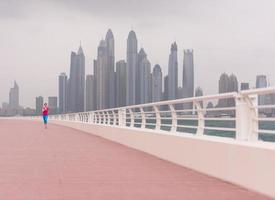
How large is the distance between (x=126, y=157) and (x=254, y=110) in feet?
20.2

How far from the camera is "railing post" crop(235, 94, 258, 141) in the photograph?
32.7ft

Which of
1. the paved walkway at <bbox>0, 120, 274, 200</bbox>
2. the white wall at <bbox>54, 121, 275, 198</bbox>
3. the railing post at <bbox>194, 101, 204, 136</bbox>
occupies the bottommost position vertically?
the paved walkway at <bbox>0, 120, 274, 200</bbox>

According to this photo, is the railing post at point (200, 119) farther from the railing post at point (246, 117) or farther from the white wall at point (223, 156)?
the railing post at point (246, 117)

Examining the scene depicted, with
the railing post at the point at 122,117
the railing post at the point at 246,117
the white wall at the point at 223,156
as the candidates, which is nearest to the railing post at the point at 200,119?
the white wall at the point at 223,156

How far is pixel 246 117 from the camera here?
33.4ft

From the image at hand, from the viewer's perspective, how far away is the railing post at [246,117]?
9.98 meters

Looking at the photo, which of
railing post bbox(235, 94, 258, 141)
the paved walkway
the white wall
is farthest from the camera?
railing post bbox(235, 94, 258, 141)

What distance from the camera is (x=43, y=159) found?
1450cm

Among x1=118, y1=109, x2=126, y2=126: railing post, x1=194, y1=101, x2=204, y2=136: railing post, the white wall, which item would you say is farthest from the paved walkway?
x1=118, y1=109, x2=126, y2=126: railing post

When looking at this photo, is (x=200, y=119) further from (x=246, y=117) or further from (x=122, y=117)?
(x=122, y=117)

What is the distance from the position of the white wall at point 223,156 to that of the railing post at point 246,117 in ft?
0.75

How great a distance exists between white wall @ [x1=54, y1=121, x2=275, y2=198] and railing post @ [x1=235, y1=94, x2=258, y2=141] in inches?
9.1

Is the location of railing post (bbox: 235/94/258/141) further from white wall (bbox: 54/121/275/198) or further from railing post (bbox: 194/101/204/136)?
railing post (bbox: 194/101/204/136)

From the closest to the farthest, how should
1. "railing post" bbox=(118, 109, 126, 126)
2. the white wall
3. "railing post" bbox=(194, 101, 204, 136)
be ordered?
the white wall, "railing post" bbox=(194, 101, 204, 136), "railing post" bbox=(118, 109, 126, 126)
